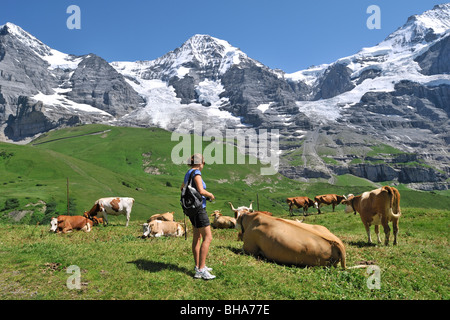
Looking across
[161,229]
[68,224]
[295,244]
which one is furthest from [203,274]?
[68,224]

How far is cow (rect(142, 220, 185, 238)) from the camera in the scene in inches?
747

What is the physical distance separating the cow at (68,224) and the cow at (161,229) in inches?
199

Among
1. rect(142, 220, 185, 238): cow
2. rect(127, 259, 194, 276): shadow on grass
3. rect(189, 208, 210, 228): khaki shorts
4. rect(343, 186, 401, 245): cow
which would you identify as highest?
rect(189, 208, 210, 228): khaki shorts

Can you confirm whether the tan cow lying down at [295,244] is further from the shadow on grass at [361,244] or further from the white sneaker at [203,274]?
the shadow on grass at [361,244]

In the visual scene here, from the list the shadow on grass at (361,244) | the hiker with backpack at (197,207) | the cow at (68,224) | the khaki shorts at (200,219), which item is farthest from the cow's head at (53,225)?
the shadow on grass at (361,244)

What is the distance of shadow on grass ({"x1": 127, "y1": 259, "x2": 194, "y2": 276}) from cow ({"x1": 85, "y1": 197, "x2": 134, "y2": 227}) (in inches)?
645

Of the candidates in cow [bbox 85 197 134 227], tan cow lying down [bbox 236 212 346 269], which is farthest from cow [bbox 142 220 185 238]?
tan cow lying down [bbox 236 212 346 269]

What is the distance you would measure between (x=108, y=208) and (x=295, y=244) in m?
20.8

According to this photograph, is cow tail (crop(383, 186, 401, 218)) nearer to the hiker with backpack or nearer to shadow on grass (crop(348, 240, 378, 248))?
shadow on grass (crop(348, 240, 378, 248))

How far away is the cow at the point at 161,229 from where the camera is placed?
19.0 m

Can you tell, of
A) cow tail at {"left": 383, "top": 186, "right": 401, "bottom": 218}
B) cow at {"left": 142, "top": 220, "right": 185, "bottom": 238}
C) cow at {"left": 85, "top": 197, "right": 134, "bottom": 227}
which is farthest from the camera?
cow at {"left": 85, "top": 197, "right": 134, "bottom": 227}
